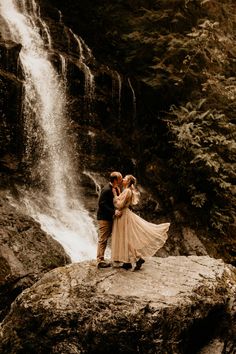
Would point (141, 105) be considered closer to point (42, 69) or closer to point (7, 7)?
point (42, 69)

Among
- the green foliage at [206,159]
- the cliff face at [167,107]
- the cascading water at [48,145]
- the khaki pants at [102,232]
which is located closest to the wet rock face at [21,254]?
the cascading water at [48,145]

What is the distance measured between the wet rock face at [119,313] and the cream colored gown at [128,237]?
286mm

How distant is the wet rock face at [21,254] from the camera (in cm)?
890

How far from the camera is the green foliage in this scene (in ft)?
46.3

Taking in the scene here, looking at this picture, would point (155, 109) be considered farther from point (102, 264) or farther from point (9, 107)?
point (102, 264)

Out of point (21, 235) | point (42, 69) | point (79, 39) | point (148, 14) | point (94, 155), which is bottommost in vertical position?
point (21, 235)

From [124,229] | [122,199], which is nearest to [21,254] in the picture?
[124,229]

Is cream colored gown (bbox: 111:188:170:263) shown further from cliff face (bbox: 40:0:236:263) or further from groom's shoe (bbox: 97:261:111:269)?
cliff face (bbox: 40:0:236:263)

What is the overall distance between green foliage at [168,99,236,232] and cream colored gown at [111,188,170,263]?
7.75 meters

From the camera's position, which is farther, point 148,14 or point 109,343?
point 148,14

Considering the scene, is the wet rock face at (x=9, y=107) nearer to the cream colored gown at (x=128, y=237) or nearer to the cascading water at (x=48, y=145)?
the cascading water at (x=48, y=145)

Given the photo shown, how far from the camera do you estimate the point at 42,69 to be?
14.1m

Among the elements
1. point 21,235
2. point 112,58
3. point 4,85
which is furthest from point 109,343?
point 112,58

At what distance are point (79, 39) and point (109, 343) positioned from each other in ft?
43.0
